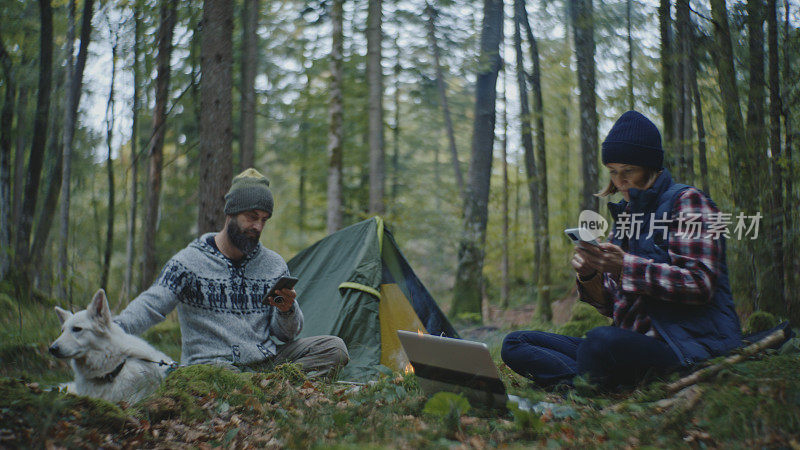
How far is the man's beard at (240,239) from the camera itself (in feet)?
12.8

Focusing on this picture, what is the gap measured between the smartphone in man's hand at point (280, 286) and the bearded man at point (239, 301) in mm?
22

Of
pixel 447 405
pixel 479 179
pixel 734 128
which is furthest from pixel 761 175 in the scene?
pixel 479 179

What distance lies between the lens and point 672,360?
2.65 m

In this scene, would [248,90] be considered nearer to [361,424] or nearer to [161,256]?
[161,256]

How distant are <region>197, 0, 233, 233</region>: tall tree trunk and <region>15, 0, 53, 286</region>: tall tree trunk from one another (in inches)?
89.8

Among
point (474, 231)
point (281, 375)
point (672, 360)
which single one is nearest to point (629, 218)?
point (672, 360)

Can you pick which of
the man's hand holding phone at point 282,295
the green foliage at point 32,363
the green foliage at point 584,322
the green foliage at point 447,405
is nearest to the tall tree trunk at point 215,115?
the green foliage at point 32,363

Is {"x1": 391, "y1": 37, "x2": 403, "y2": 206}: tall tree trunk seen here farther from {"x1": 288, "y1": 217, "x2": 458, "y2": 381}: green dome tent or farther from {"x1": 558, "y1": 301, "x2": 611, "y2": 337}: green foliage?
{"x1": 288, "y1": 217, "x2": 458, "y2": 381}: green dome tent

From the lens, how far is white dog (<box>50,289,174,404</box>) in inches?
125

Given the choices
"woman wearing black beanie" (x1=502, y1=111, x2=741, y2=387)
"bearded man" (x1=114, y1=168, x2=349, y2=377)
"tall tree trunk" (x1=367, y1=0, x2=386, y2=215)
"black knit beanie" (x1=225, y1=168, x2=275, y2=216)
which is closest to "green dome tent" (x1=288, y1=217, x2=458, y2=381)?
"bearded man" (x1=114, y1=168, x2=349, y2=377)

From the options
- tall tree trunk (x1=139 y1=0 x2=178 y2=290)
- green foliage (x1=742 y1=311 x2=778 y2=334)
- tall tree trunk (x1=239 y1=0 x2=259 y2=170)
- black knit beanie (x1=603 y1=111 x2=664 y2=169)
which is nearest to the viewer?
black knit beanie (x1=603 y1=111 x2=664 y2=169)

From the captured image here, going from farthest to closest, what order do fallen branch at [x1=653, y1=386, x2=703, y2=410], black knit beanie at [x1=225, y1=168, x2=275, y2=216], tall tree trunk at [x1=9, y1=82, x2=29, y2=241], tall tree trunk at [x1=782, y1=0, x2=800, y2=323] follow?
tall tree trunk at [x1=9, y1=82, x2=29, y2=241], tall tree trunk at [x1=782, y1=0, x2=800, y2=323], black knit beanie at [x1=225, y1=168, x2=275, y2=216], fallen branch at [x1=653, y1=386, x2=703, y2=410]

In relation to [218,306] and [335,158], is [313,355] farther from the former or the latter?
[335,158]

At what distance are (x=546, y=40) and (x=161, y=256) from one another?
11.1 metres
